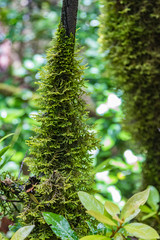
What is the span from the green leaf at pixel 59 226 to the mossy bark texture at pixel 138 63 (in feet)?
2.89

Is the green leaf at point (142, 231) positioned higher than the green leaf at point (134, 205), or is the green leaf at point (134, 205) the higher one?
the green leaf at point (134, 205)

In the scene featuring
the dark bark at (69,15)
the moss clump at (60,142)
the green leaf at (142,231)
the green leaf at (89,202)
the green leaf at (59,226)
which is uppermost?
the dark bark at (69,15)

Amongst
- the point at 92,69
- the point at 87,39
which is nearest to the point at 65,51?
the point at 92,69

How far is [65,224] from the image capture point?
0.51m

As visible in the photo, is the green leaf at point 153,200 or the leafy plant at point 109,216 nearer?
the leafy plant at point 109,216

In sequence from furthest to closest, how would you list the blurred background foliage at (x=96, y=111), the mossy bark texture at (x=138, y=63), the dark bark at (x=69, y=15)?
the blurred background foliage at (x=96, y=111) < the mossy bark texture at (x=138, y=63) < the dark bark at (x=69, y=15)

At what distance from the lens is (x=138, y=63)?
117 centimetres

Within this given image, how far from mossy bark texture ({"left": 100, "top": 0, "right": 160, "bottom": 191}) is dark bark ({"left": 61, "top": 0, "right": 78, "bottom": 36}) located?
63cm

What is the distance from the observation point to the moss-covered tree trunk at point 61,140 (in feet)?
1.85

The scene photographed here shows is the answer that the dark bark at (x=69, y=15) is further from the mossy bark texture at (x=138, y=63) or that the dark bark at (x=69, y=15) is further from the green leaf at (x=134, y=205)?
the mossy bark texture at (x=138, y=63)

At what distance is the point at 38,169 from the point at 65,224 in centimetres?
16

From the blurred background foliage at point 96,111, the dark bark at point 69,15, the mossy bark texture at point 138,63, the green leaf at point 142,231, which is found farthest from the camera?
the blurred background foliage at point 96,111

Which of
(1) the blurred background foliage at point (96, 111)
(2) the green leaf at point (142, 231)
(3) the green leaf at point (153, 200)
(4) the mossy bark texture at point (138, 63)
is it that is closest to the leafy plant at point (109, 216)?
(2) the green leaf at point (142, 231)

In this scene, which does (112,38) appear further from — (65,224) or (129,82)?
(65,224)
